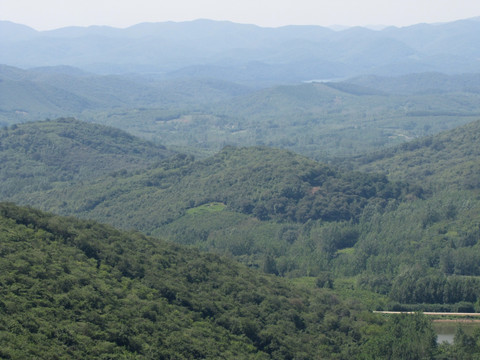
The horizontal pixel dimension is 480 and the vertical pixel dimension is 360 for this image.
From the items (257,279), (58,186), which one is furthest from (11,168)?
(257,279)

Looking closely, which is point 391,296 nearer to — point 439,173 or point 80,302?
point 80,302

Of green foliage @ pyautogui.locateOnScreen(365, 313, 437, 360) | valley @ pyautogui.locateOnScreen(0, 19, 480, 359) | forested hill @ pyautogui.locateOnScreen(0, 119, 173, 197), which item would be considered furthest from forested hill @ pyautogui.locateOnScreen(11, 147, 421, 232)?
green foliage @ pyautogui.locateOnScreen(365, 313, 437, 360)

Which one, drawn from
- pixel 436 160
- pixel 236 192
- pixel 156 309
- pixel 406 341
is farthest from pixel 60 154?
pixel 406 341

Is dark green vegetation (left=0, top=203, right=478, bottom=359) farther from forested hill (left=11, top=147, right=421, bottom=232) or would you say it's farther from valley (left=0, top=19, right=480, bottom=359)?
forested hill (left=11, top=147, right=421, bottom=232)

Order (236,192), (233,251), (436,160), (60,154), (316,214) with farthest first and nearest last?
(60,154), (436,160), (236,192), (316,214), (233,251)

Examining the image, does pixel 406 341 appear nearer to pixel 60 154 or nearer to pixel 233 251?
pixel 233 251
